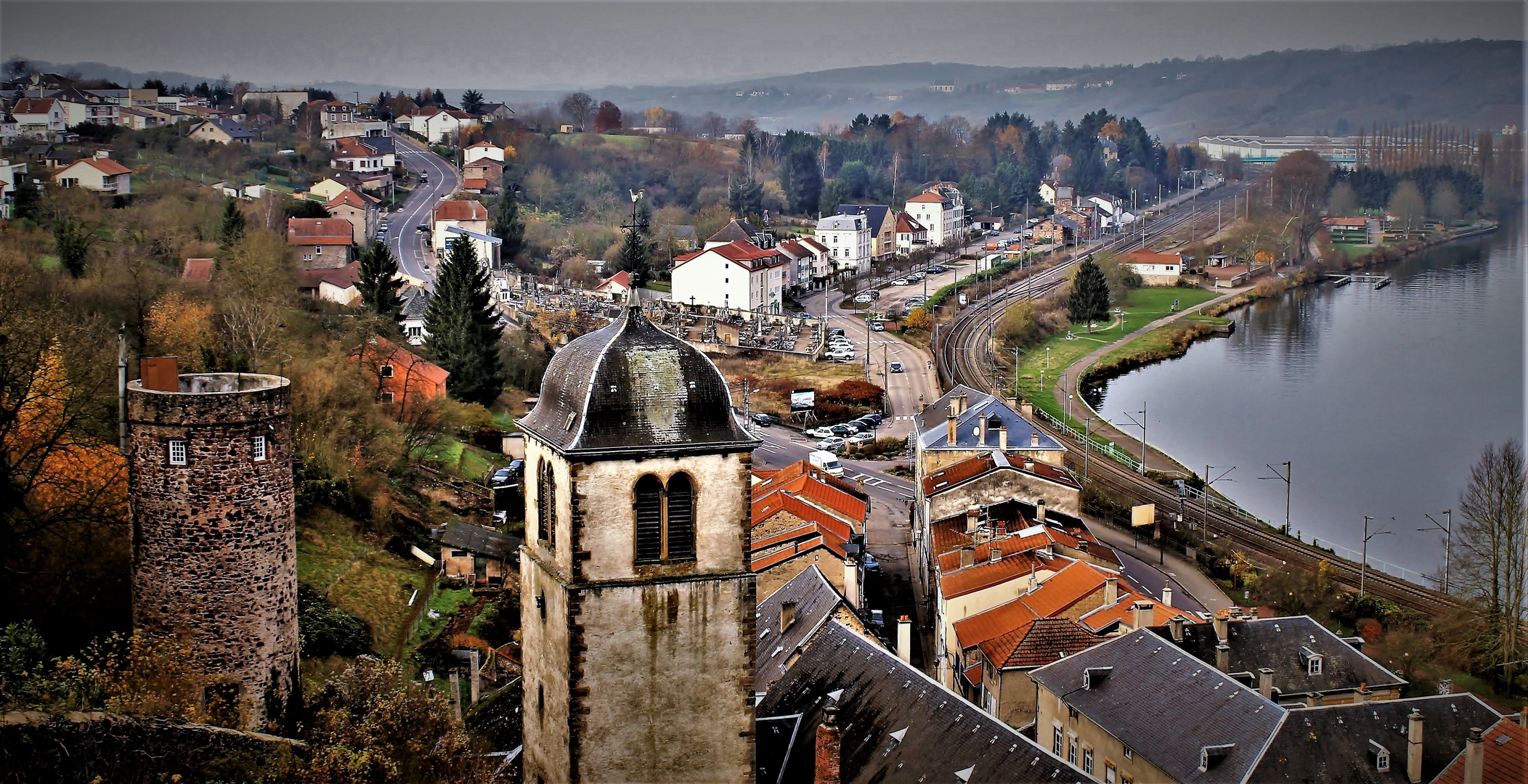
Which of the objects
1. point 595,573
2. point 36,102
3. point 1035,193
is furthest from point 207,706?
point 1035,193

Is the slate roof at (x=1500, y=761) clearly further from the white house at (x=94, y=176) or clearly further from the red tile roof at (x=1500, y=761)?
the white house at (x=94, y=176)

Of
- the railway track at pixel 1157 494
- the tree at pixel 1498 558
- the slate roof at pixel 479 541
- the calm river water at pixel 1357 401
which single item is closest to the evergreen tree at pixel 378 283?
A: the slate roof at pixel 479 541

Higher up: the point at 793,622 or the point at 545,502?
the point at 545,502

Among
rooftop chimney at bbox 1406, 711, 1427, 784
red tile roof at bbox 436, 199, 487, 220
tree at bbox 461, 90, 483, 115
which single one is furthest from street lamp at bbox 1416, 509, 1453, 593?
tree at bbox 461, 90, 483, 115

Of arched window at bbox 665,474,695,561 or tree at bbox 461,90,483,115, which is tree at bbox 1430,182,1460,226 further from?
arched window at bbox 665,474,695,561

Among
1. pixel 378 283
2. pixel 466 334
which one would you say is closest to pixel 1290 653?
pixel 466 334

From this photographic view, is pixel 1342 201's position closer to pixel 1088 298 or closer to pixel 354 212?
pixel 1088 298
